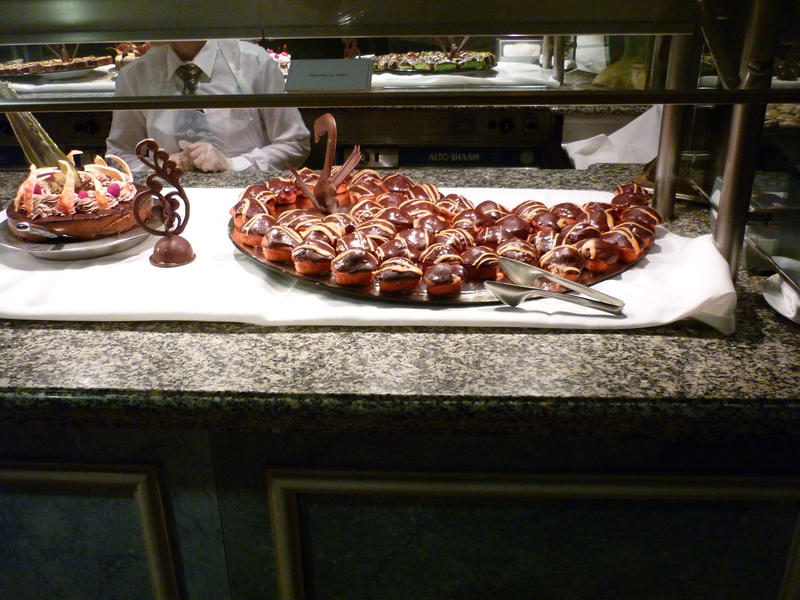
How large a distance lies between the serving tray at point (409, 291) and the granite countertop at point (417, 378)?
43 millimetres

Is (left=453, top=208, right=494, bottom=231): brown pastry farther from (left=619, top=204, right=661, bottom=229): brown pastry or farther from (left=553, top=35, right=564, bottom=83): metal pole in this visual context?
(left=553, top=35, right=564, bottom=83): metal pole

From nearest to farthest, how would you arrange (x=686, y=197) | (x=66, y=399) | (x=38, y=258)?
(x=66, y=399) → (x=38, y=258) → (x=686, y=197)

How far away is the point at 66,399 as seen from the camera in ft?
2.60

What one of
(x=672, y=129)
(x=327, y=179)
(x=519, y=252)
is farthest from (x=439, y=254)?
(x=672, y=129)

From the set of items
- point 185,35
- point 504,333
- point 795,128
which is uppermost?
point 185,35

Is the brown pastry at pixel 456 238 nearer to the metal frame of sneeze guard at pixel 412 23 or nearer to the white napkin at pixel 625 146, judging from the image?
the metal frame of sneeze guard at pixel 412 23

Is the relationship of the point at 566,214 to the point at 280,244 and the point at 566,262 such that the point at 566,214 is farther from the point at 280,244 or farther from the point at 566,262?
the point at 280,244

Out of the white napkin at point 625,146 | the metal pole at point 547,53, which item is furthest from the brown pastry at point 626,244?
the metal pole at point 547,53

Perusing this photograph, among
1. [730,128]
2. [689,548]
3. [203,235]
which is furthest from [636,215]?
[203,235]

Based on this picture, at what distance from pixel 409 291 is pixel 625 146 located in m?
1.28

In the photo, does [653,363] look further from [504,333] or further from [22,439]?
[22,439]

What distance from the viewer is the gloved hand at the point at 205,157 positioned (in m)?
2.19

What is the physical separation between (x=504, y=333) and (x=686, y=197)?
0.61 m

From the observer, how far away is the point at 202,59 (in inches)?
90.1
